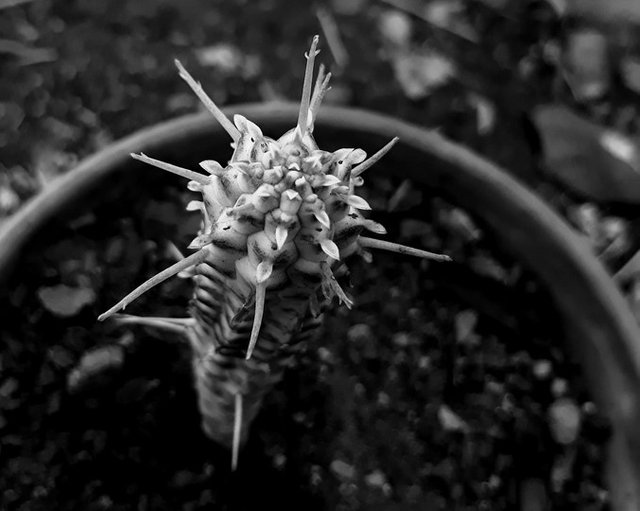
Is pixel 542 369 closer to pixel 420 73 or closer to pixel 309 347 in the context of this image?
pixel 309 347

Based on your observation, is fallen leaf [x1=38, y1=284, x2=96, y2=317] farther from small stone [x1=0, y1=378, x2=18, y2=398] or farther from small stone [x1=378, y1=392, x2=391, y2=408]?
small stone [x1=378, y1=392, x2=391, y2=408]

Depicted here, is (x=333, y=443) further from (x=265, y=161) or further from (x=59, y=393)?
(x=265, y=161)

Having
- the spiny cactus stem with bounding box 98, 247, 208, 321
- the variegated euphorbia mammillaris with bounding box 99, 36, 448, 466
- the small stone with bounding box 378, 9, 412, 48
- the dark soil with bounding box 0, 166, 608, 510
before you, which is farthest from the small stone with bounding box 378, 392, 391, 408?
the small stone with bounding box 378, 9, 412, 48

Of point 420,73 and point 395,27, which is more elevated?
point 395,27

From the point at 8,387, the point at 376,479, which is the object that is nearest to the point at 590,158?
the point at 376,479

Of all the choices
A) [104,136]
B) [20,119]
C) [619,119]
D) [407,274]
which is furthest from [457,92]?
[20,119]

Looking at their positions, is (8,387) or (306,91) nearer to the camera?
(306,91)
